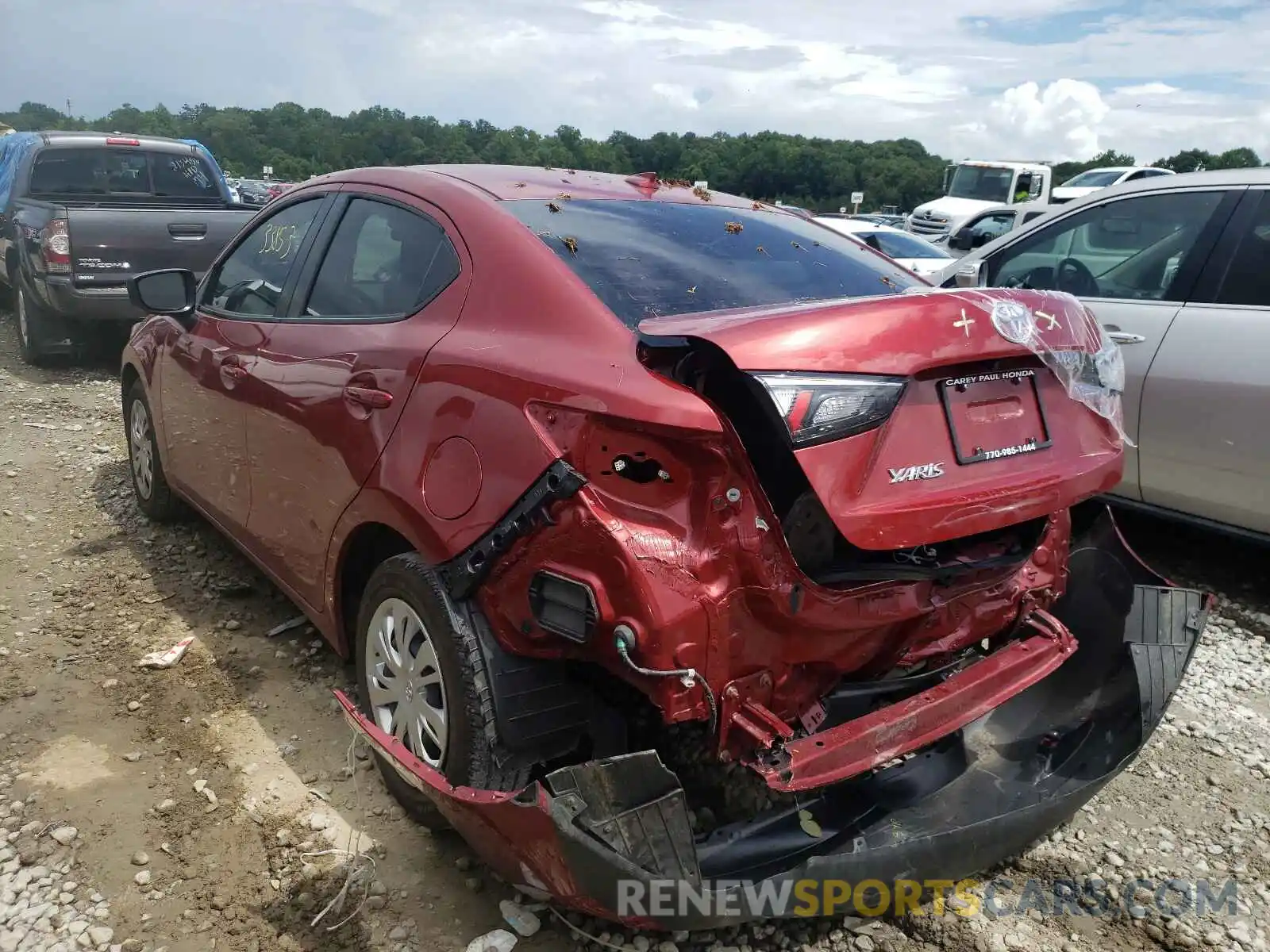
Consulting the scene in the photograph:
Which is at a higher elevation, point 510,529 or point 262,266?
point 262,266

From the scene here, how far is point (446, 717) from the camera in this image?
7.89ft

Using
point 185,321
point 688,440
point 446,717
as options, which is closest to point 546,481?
point 688,440

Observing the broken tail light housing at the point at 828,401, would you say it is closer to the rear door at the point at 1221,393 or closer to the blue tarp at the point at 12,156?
the rear door at the point at 1221,393

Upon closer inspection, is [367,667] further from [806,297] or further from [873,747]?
[806,297]

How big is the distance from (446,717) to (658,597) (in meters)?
0.74

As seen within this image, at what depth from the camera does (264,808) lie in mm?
2891

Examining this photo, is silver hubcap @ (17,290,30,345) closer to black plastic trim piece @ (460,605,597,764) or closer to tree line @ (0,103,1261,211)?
black plastic trim piece @ (460,605,597,764)

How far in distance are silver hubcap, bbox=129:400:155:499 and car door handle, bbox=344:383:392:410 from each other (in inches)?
A: 96.2

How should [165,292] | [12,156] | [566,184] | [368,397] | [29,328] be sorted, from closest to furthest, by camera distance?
1. [368,397]
2. [566,184]
3. [165,292]
4. [29,328]
5. [12,156]

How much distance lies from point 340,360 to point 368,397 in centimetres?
25

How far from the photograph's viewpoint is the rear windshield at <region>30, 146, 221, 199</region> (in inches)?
354

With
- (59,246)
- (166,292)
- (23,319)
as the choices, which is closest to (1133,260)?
(166,292)

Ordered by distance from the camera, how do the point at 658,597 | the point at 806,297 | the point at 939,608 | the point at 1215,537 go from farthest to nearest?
the point at 1215,537 → the point at 806,297 → the point at 939,608 → the point at 658,597

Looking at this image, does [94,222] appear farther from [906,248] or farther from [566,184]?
[906,248]
